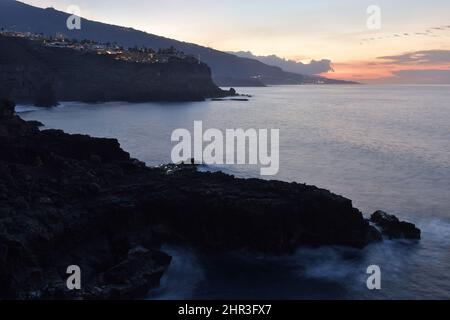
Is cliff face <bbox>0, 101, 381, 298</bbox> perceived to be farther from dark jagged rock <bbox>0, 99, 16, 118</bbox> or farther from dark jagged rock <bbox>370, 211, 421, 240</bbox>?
dark jagged rock <bbox>0, 99, 16, 118</bbox>

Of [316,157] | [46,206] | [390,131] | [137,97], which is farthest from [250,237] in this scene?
[137,97]

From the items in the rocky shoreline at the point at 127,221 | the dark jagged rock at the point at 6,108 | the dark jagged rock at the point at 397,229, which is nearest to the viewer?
the rocky shoreline at the point at 127,221

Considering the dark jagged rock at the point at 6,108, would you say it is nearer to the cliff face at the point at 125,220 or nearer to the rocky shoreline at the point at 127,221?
the rocky shoreline at the point at 127,221

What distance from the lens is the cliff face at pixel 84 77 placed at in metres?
133

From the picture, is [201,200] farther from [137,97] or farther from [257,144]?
[137,97]

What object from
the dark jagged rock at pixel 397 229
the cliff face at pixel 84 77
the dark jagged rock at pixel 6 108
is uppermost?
the cliff face at pixel 84 77

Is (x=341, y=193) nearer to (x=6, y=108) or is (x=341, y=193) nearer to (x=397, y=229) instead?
(x=397, y=229)

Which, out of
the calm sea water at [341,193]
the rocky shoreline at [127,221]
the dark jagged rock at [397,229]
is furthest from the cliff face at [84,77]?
the dark jagged rock at [397,229]

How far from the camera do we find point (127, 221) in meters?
29.1

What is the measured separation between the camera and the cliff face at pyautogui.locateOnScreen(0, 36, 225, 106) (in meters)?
133

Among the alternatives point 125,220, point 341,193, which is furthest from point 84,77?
point 125,220

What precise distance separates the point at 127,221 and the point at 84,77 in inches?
5692

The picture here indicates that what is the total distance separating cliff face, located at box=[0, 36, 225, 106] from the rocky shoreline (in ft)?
322

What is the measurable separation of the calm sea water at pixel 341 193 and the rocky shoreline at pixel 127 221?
1.23 meters
